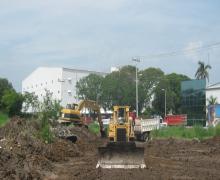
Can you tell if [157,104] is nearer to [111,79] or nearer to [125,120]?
[111,79]

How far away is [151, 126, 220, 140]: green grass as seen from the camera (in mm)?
39688

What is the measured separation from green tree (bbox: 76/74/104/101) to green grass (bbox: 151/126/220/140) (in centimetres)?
5531

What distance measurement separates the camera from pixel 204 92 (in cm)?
8788

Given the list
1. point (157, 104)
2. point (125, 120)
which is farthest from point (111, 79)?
point (125, 120)

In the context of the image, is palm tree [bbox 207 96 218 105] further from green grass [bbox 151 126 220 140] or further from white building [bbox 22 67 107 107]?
green grass [bbox 151 126 220 140]

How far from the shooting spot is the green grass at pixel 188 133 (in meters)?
39.7

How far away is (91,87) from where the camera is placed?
98875mm

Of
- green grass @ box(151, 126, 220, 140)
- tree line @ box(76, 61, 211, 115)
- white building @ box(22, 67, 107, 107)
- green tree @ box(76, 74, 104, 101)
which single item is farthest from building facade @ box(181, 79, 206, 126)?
green grass @ box(151, 126, 220, 140)

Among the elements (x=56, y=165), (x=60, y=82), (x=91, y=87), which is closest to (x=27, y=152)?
(x=56, y=165)

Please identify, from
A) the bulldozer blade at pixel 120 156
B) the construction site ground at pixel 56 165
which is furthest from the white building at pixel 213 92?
the bulldozer blade at pixel 120 156

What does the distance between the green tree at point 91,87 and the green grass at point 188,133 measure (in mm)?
55311

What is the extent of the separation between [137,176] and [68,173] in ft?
→ 10.1

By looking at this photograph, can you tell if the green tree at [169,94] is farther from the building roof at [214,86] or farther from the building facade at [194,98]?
the building facade at [194,98]

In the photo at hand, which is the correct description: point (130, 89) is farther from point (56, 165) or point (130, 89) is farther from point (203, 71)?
point (56, 165)
